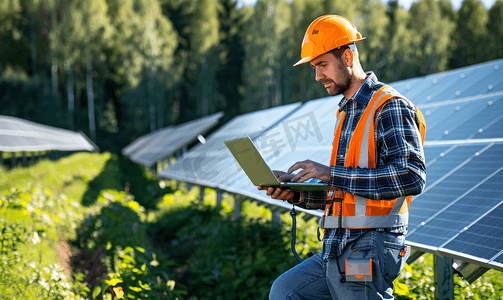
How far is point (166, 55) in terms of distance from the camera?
44.2 m

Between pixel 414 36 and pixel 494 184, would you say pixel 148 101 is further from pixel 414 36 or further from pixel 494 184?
pixel 494 184

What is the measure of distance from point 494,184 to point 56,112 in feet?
134

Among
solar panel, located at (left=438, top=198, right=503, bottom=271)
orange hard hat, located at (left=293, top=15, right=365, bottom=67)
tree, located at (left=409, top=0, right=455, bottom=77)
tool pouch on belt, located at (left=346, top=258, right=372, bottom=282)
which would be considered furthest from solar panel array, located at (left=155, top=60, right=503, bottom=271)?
tree, located at (left=409, top=0, right=455, bottom=77)

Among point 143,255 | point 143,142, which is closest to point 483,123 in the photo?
point 143,255

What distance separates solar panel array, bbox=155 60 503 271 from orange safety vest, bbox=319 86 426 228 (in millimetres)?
1088

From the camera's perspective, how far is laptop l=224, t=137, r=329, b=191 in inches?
76.6

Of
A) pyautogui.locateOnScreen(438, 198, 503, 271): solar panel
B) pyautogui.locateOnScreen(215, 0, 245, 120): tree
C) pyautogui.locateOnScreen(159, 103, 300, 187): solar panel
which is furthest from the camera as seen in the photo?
pyautogui.locateOnScreen(215, 0, 245, 120): tree

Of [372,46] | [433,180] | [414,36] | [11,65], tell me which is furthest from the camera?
[11,65]

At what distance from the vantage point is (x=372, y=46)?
3631cm

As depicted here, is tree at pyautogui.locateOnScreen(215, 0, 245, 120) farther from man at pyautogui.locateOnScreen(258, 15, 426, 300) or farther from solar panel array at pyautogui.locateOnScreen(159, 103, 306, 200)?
man at pyautogui.locateOnScreen(258, 15, 426, 300)

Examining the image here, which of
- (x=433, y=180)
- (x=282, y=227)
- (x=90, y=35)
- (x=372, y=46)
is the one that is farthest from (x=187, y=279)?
(x=90, y=35)

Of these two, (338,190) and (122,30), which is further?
(122,30)

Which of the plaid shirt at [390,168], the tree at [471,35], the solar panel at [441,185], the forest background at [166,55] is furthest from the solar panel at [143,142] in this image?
the tree at [471,35]

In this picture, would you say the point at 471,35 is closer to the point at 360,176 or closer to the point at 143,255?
the point at 143,255
